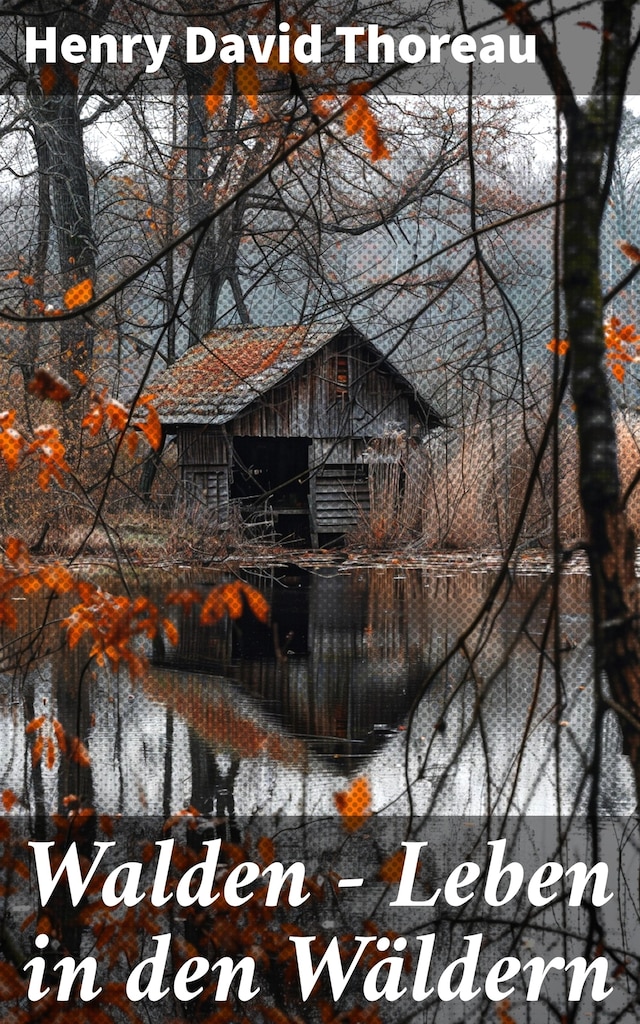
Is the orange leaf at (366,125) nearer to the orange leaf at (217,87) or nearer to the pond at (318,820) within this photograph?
the orange leaf at (217,87)

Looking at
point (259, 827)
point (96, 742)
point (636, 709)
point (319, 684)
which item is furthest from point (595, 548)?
point (319, 684)

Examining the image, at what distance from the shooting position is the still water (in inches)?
213

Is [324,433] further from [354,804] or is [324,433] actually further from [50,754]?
[354,804]

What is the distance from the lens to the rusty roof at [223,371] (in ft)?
53.9

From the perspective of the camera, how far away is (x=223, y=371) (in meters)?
16.6

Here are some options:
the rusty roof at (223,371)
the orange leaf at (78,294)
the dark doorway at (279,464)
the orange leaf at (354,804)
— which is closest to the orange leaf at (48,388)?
the orange leaf at (78,294)

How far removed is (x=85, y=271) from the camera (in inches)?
634

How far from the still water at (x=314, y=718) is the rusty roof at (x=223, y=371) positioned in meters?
5.09

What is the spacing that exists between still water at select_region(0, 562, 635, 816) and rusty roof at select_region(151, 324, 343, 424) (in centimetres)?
509

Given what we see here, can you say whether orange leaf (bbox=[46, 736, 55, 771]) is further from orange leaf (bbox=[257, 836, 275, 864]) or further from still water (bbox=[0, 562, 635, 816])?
orange leaf (bbox=[257, 836, 275, 864])

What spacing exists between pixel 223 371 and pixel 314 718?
979cm

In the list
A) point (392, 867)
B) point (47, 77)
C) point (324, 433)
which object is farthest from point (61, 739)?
point (324, 433)

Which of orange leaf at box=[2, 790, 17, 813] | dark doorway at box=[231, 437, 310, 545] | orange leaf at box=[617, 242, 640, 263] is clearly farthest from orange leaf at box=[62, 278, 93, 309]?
dark doorway at box=[231, 437, 310, 545]

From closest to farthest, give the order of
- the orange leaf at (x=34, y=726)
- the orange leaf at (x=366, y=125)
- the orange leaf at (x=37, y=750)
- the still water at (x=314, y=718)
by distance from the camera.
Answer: the orange leaf at (x=366, y=125)
the still water at (x=314, y=718)
the orange leaf at (x=37, y=750)
the orange leaf at (x=34, y=726)
